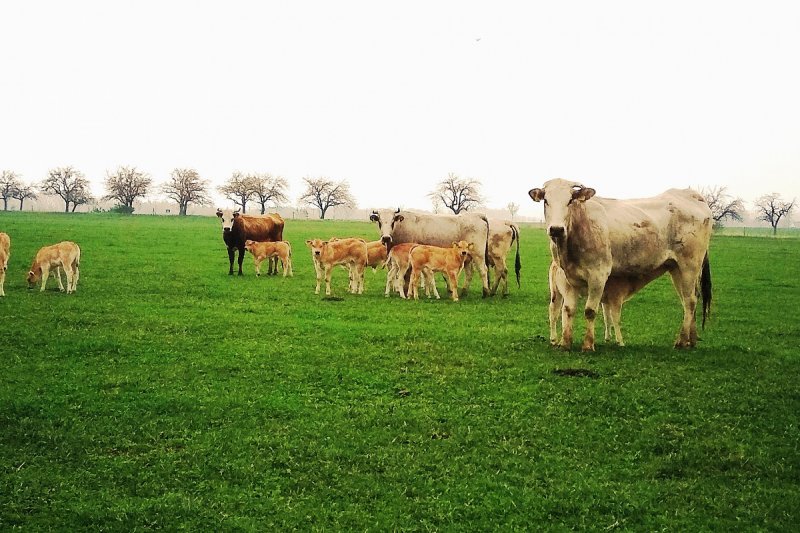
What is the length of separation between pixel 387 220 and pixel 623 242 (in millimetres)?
9097

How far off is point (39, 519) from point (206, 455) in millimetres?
1547

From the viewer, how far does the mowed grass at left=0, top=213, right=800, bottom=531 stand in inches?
209

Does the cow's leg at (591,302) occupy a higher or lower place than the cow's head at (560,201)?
lower

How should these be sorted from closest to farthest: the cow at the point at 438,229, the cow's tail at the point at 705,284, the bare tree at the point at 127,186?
the cow's tail at the point at 705,284 < the cow at the point at 438,229 < the bare tree at the point at 127,186

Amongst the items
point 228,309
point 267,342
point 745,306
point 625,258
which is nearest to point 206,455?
point 267,342

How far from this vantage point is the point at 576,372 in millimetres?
9375

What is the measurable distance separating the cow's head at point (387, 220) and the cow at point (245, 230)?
585 centimetres

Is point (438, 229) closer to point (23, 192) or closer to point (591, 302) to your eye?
point (591, 302)

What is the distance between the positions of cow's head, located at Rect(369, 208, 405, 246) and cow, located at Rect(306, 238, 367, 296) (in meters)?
0.72

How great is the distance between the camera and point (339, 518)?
5145 millimetres

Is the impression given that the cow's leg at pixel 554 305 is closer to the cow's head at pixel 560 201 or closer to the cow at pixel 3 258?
the cow's head at pixel 560 201

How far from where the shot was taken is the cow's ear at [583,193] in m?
10.4

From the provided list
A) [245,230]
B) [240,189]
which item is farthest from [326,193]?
[245,230]

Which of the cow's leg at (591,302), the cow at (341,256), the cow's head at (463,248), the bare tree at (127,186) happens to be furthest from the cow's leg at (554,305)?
the bare tree at (127,186)
